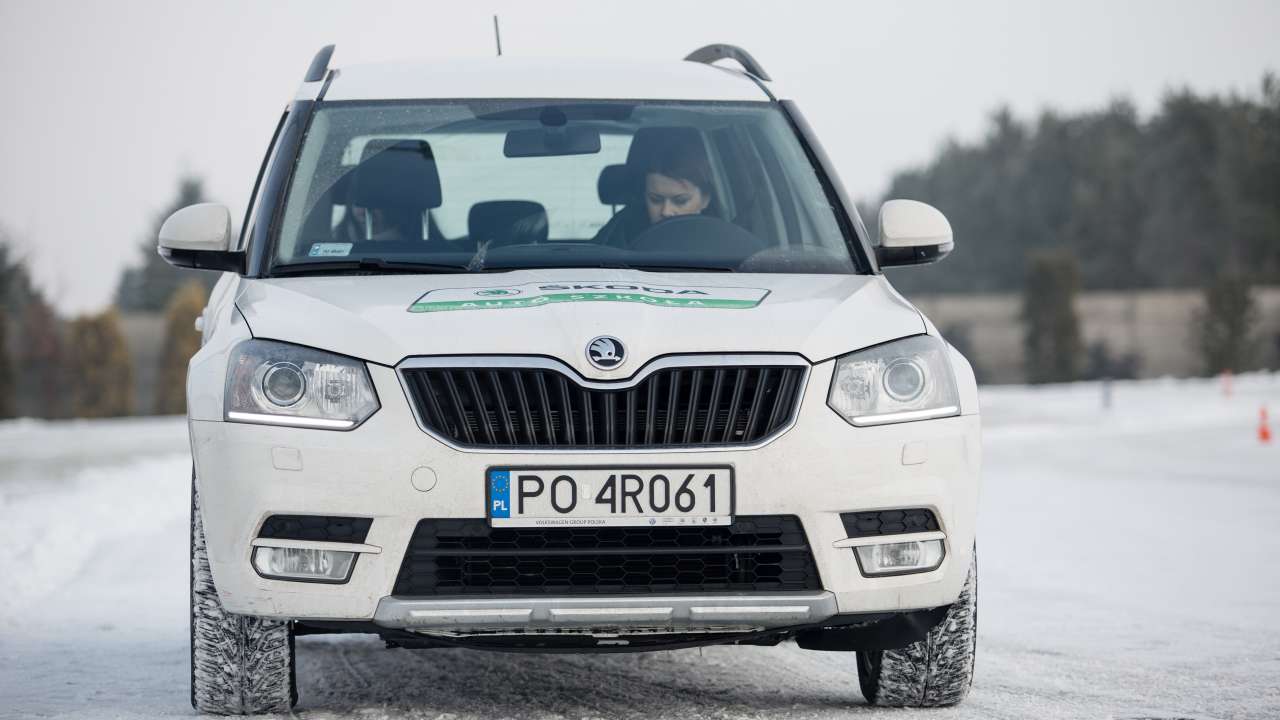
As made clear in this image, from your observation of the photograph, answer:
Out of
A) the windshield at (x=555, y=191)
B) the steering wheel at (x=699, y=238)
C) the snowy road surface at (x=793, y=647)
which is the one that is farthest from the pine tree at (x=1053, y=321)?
the steering wheel at (x=699, y=238)

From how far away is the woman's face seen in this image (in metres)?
5.32

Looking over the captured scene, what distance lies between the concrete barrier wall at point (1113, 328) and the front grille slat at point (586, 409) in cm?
4851

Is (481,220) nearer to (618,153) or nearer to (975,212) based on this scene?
(618,153)

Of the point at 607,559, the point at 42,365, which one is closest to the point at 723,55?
the point at 607,559

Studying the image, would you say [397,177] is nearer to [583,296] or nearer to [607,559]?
[583,296]

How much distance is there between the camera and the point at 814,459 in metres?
3.98

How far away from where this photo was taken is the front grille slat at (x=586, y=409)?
12.9 ft

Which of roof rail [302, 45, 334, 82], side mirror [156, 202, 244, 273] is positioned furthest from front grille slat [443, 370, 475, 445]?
roof rail [302, 45, 334, 82]

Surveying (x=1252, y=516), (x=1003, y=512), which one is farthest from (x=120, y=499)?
(x=1252, y=516)

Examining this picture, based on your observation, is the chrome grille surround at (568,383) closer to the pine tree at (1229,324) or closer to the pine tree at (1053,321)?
the pine tree at (1229,324)

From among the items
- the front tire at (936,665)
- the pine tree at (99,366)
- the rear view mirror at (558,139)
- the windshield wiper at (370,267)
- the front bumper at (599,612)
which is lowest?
the pine tree at (99,366)

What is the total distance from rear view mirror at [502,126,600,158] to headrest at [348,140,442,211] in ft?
1.04

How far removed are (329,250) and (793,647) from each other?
243cm

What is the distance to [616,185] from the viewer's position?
5531 millimetres
